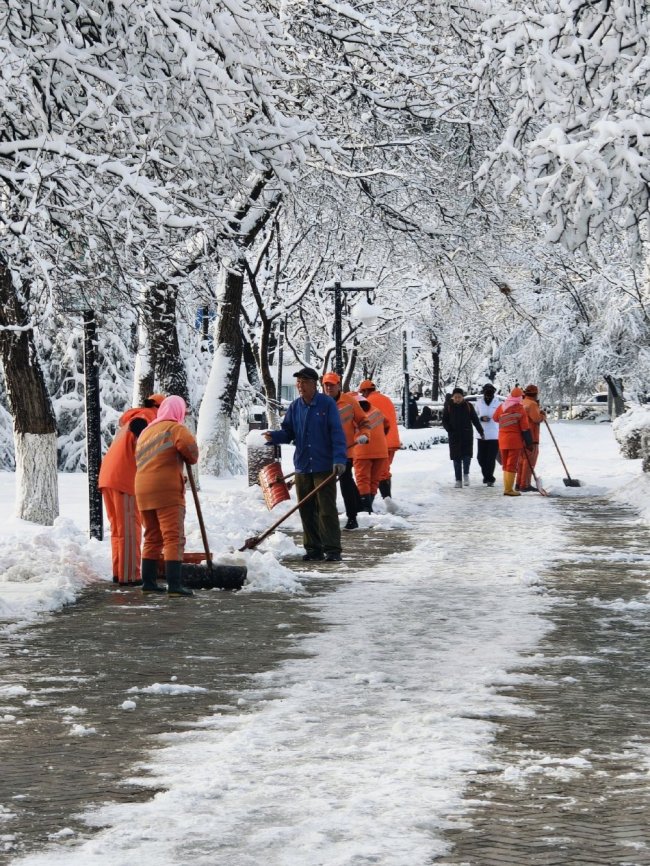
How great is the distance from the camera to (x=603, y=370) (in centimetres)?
6209

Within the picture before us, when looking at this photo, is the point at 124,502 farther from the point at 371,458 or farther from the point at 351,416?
the point at 371,458

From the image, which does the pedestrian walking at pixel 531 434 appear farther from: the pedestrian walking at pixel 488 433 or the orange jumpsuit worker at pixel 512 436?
the pedestrian walking at pixel 488 433

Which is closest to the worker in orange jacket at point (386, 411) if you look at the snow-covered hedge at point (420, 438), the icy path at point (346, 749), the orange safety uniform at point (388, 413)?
the orange safety uniform at point (388, 413)

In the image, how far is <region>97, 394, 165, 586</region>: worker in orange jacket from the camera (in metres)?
12.8

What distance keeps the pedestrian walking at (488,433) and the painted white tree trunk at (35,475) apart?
11.2 meters

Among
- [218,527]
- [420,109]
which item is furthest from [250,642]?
[420,109]

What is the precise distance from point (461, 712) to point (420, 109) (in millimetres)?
12662

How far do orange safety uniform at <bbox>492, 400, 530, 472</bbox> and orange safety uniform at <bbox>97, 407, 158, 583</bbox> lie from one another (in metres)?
11.8

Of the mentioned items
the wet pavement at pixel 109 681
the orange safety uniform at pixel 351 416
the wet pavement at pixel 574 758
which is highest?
the orange safety uniform at pixel 351 416

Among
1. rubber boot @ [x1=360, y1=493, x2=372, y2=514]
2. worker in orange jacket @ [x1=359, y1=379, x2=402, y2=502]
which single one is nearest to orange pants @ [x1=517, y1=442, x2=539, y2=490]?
worker in orange jacket @ [x1=359, y1=379, x2=402, y2=502]

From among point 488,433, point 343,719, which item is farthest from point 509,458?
point 343,719

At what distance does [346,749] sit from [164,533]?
5.64m

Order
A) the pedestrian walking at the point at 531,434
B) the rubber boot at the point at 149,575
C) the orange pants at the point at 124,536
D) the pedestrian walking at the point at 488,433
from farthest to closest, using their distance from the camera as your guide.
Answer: the pedestrian walking at the point at 488,433
the pedestrian walking at the point at 531,434
the orange pants at the point at 124,536
the rubber boot at the point at 149,575

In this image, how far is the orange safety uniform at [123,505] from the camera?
12.8 m
